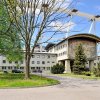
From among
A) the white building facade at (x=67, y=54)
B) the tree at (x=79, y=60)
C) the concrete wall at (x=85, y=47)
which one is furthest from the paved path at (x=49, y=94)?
the concrete wall at (x=85, y=47)

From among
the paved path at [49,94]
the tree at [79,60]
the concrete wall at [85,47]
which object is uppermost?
the concrete wall at [85,47]

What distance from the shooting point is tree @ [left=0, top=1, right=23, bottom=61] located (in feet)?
113

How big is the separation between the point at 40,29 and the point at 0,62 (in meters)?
74.5

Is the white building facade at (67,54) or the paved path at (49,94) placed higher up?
the white building facade at (67,54)

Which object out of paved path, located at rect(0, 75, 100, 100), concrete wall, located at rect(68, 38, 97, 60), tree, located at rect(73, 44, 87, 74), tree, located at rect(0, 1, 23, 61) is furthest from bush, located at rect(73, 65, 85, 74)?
paved path, located at rect(0, 75, 100, 100)

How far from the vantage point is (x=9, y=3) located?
28.5 meters

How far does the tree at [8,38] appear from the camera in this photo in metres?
34.3

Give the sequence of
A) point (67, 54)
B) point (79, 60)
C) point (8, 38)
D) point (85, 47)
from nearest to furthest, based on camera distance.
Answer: point (8, 38) < point (79, 60) < point (67, 54) < point (85, 47)

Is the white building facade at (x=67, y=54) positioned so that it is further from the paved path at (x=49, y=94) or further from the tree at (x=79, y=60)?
the paved path at (x=49, y=94)

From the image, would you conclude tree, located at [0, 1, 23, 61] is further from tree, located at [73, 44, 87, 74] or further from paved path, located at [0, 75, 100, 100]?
tree, located at [73, 44, 87, 74]

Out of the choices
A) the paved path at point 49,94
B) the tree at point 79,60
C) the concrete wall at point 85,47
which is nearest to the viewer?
the paved path at point 49,94

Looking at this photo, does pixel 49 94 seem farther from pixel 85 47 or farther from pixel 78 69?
pixel 85 47

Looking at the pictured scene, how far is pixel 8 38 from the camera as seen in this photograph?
36.4 metres

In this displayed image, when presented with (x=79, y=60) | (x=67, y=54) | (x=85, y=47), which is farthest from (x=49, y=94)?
(x=85, y=47)
